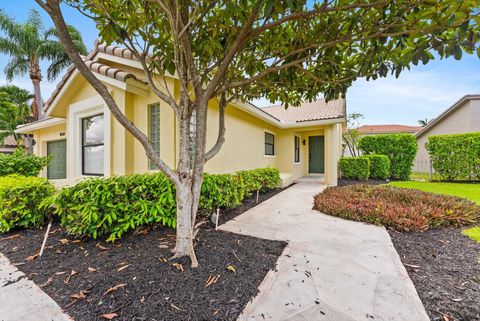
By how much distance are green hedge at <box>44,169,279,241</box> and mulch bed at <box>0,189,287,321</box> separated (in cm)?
28

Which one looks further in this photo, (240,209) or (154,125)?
(240,209)

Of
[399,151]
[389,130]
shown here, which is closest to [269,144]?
[399,151]

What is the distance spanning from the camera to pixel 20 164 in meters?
7.92

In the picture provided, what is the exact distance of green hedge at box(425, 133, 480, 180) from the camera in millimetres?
12531

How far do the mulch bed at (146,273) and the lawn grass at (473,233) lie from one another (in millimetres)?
4228

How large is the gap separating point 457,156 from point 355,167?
19.7 ft

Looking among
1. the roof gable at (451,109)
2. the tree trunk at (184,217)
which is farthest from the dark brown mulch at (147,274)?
the roof gable at (451,109)

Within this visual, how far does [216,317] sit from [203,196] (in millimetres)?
3134

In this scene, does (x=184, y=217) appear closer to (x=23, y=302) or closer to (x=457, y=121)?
(x=23, y=302)

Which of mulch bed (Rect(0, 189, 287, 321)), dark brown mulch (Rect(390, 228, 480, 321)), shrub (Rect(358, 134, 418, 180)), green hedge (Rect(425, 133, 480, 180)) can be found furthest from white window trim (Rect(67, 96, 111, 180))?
green hedge (Rect(425, 133, 480, 180))

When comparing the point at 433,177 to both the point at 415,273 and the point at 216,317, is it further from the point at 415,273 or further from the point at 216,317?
the point at 216,317

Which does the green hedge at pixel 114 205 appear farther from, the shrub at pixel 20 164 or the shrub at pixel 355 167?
the shrub at pixel 355 167

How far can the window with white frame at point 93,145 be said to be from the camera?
7133mm

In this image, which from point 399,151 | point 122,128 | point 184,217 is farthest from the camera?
point 399,151
